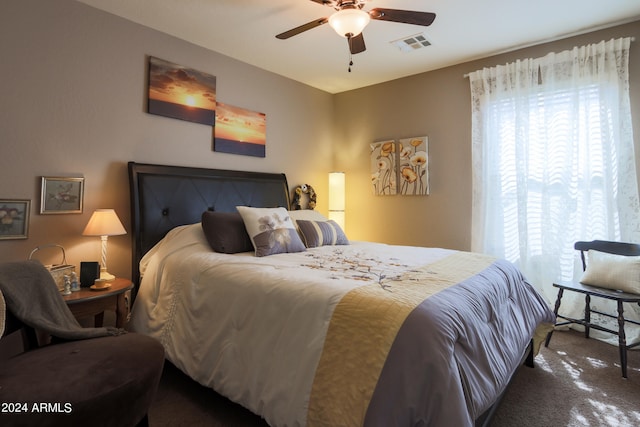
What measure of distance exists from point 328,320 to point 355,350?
6.5 inches

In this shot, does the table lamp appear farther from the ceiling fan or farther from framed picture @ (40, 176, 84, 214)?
the ceiling fan

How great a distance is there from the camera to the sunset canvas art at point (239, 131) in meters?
3.21

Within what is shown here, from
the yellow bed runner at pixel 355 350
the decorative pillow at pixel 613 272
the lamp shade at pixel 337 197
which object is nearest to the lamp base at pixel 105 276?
the yellow bed runner at pixel 355 350

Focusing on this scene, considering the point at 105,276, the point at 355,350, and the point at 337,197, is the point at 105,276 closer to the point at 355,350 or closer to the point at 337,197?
the point at 355,350

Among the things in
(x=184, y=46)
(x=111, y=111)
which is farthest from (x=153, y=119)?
(x=184, y=46)

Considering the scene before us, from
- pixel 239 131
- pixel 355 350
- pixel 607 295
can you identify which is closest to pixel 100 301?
pixel 355 350

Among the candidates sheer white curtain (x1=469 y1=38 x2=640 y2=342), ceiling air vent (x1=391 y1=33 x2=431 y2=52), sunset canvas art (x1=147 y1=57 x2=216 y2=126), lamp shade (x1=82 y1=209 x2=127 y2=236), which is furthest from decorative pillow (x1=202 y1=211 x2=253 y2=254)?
sheer white curtain (x1=469 y1=38 x2=640 y2=342)

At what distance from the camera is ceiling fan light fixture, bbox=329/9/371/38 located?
6.29 feet

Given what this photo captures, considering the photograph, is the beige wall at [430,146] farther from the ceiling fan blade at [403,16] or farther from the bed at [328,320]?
the ceiling fan blade at [403,16]

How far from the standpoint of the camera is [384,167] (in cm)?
399

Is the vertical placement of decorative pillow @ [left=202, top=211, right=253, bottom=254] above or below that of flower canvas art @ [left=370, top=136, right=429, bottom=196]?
below

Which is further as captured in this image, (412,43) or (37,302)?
(412,43)

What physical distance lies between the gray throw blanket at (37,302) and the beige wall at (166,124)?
0.88 m

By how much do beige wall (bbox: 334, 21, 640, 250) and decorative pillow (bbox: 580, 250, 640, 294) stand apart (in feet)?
3.53
